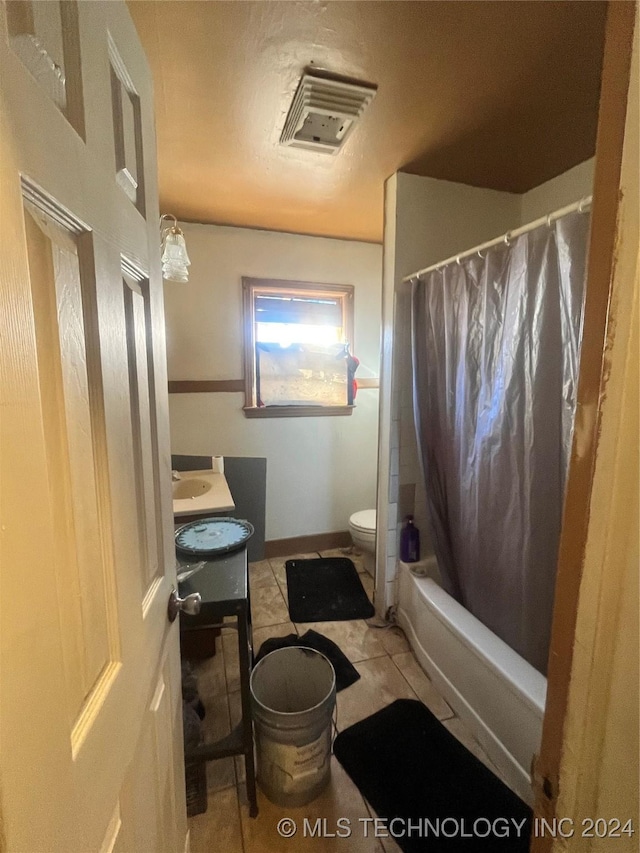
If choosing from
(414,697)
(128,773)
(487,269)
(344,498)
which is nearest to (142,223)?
(128,773)

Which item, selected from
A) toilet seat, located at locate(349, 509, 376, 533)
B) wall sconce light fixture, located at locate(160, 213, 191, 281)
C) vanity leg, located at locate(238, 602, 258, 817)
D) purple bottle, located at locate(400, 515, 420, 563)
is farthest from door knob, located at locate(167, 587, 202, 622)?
toilet seat, located at locate(349, 509, 376, 533)

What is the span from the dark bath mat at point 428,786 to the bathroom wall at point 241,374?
148cm

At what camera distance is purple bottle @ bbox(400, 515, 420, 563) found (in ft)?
6.75

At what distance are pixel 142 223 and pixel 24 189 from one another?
0.41m

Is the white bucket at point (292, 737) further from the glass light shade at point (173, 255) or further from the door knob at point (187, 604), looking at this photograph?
the glass light shade at point (173, 255)

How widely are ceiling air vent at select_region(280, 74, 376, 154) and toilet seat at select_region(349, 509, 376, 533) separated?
1974 millimetres

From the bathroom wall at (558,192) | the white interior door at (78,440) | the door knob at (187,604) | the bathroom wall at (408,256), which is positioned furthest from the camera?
A: the bathroom wall at (408,256)

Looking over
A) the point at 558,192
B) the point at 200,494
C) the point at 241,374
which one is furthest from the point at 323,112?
the point at 200,494

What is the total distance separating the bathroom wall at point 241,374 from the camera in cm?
251

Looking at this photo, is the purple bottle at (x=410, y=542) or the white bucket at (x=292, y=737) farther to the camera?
the purple bottle at (x=410, y=542)

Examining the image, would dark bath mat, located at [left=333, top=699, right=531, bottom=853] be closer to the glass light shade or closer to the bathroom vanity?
the bathroom vanity

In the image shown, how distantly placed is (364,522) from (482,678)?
120cm

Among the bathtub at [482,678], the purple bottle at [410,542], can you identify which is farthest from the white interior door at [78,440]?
the purple bottle at [410,542]

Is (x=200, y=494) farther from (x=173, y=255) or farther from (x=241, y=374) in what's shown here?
(x=173, y=255)
